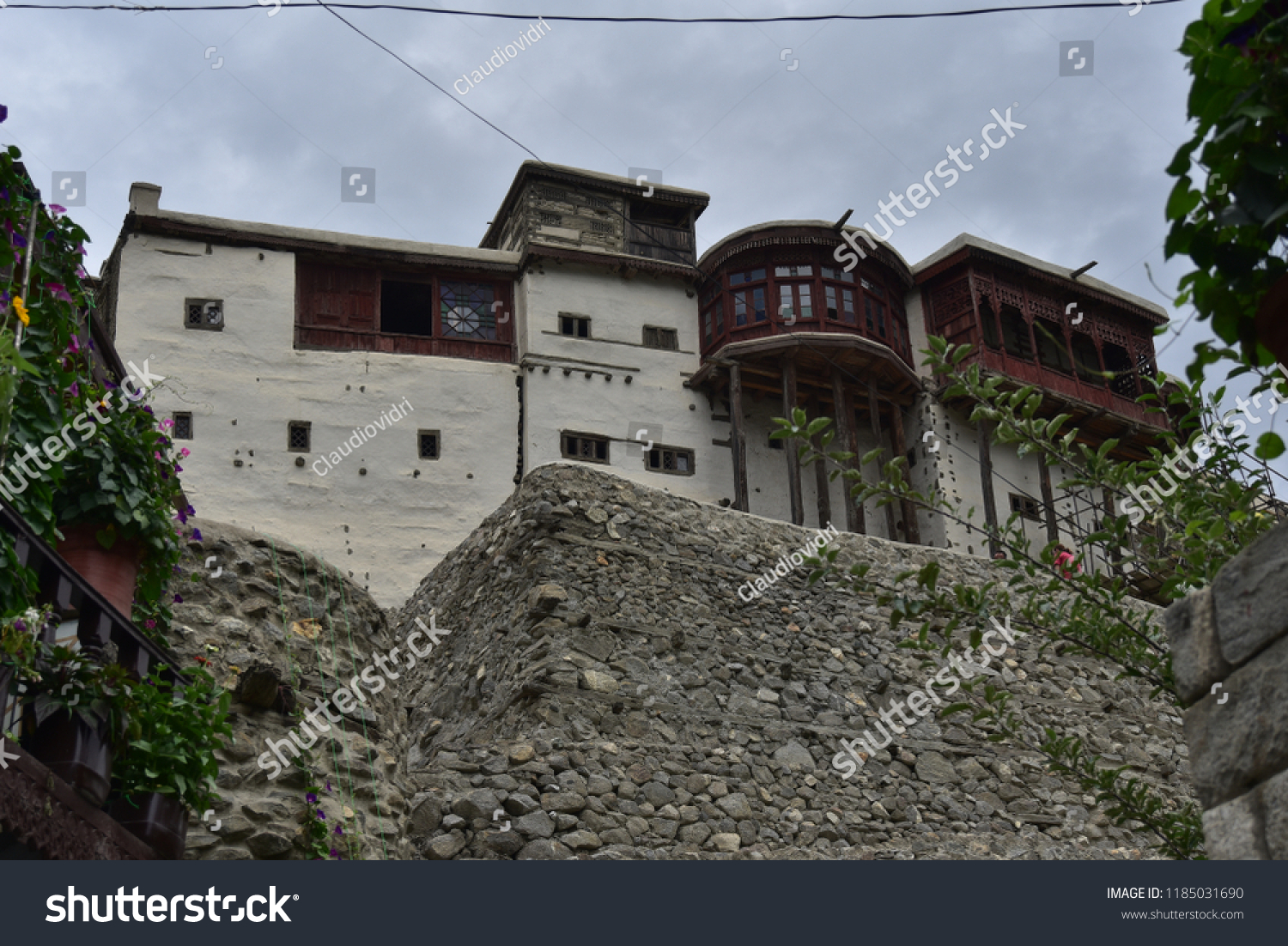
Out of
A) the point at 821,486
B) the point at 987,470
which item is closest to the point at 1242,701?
the point at 821,486

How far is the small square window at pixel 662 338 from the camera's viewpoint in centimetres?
2611

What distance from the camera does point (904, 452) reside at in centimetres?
2627

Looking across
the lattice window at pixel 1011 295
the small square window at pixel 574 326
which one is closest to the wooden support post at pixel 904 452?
the lattice window at pixel 1011 295

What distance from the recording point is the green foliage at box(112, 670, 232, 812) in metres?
5.11

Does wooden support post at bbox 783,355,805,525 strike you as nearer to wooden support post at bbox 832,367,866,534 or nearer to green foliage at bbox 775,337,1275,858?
wooden support post at bbox 832,367,866,534

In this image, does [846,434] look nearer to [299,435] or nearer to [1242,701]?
[299,435]

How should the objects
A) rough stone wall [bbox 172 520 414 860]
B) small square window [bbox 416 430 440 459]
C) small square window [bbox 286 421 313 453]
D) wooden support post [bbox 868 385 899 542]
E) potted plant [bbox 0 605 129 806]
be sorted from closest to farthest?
1. potted plant [bbox 0 605 129 806]
2. rough stone wall [bbox 172 520 414 860]
3. small square window [bbox 286 421 313 453]
4. small square window [bbox 416 430 440 459]
5. wooden support post [bbox 868 385 899 542]

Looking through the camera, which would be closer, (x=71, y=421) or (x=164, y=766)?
(x=164, y=766)

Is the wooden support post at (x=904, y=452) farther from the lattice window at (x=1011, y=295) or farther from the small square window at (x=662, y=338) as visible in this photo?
the small square window at (x=662, y=338)

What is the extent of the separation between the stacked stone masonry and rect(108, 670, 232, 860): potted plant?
1557 mm

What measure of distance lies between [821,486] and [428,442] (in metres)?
7.70

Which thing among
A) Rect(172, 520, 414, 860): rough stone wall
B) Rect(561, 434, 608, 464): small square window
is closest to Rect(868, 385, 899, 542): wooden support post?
Rect(561, 434, 608, 464): small square window

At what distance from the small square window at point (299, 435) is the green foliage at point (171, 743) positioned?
17.8 m

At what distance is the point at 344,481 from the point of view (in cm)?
2294
